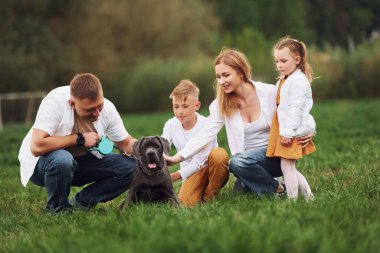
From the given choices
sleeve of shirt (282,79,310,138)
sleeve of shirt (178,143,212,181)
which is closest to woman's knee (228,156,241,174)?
sleeve of shirt (178,143,212,181)

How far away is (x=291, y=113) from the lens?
242 inches

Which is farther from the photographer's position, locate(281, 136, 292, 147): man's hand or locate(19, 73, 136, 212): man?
locate(19, 73, 136, 212): man

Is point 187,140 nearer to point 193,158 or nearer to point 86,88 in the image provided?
point 193,158

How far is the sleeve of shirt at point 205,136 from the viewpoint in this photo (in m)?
Answer: 6.69

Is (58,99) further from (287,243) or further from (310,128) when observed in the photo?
(287,243)

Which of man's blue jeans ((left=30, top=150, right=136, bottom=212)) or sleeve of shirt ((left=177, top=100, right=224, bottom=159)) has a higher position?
sleeve of shirt ((left=177, top=100, right=224, bottom=159))

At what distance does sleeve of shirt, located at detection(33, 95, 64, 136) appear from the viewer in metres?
6.48

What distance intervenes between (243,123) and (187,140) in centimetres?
82

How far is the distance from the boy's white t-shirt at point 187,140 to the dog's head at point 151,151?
2.48 ft

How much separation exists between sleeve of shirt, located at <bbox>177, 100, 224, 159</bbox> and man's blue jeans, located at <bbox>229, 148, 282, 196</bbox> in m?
0.38

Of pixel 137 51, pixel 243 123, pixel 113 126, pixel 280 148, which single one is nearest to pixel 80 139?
pixel 113 126

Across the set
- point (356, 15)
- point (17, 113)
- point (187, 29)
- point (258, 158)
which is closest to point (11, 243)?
point (258, 158)

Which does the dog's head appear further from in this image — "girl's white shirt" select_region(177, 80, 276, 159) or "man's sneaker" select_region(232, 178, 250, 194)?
"man's sneaker" select_region(232, 178, 250, 194)

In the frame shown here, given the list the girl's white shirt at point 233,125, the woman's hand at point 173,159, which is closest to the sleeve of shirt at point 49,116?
the woman's hand at point 173,159
